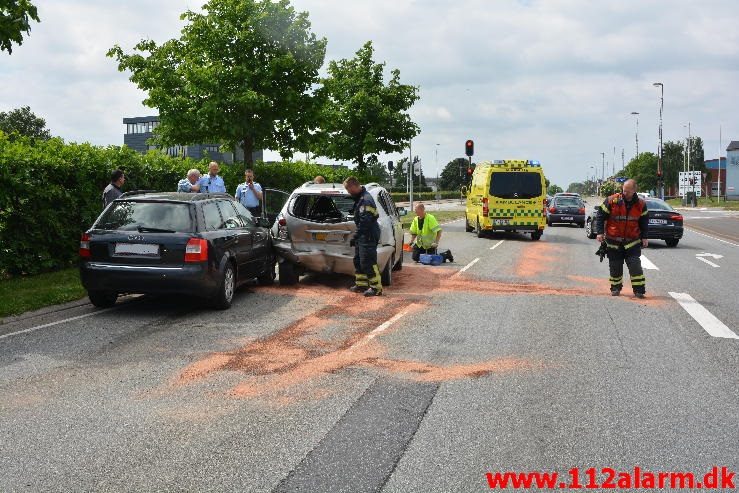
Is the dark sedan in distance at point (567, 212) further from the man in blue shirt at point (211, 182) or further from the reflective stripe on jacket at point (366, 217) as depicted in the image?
the reflective stripe on jacket at point (366, 217)

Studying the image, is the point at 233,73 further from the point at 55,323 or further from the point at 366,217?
the point at 55,323

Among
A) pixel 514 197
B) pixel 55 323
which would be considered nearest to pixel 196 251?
pixel 55 323

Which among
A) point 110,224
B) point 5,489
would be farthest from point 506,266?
point 5,489

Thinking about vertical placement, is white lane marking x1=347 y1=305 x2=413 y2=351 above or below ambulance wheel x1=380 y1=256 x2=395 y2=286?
below

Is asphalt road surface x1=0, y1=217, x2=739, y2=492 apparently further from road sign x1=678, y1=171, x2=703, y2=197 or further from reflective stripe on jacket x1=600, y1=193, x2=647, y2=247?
road sign x1=678, y1=171, x2=703, y2=197

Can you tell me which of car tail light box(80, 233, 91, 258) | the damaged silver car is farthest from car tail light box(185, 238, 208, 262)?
the damaged silver car

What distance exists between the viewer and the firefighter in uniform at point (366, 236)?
10.7 m

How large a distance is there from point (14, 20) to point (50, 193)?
307 centimetres

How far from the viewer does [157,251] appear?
8.82 m

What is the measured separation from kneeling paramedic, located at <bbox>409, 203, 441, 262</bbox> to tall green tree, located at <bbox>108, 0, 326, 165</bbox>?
30.0 ft

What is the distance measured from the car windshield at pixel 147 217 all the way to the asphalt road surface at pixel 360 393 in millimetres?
1086

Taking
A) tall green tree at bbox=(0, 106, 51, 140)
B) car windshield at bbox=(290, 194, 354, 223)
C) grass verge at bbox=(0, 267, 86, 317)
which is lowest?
grass verge at bbox=(0, 267, 86, 317)

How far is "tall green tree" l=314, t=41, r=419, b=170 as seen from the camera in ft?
101

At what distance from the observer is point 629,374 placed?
602cm
